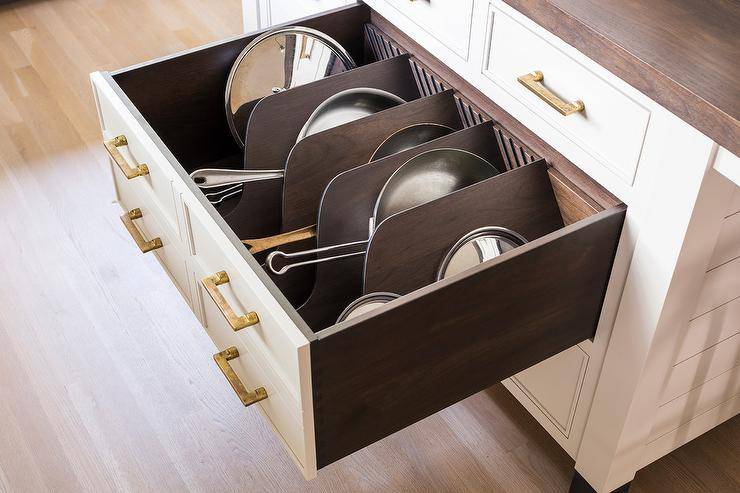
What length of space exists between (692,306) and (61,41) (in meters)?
1.95

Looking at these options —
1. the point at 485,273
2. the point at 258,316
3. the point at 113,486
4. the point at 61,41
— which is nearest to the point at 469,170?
the point at 485,273

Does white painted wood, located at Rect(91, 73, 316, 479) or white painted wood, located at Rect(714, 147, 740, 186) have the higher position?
white painted wood, located at Rect(714, 147, 740, 186)

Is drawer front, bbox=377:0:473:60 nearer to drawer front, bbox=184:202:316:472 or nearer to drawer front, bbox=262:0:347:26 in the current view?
drawer front, bbox=262:0:347:26

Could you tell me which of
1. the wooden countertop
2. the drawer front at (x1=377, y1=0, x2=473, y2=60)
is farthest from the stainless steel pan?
the wooden countertop

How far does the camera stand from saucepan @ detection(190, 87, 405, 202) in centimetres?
126

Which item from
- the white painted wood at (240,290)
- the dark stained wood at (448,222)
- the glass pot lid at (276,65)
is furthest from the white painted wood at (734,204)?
the glass pot lid at (276,65)

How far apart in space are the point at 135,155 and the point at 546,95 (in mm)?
544

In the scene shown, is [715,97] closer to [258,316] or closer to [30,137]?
[258,316]

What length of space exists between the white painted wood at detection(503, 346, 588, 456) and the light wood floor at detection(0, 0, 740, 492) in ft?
0.39

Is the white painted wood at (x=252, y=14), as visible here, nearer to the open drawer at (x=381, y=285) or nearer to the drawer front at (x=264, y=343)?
the open drawer at (x=381, y=285)

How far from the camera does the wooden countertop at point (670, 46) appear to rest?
2.85 ft

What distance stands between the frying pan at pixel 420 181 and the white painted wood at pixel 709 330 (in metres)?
0.32

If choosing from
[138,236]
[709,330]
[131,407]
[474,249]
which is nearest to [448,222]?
[474,249]

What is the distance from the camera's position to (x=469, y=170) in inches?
46.4
